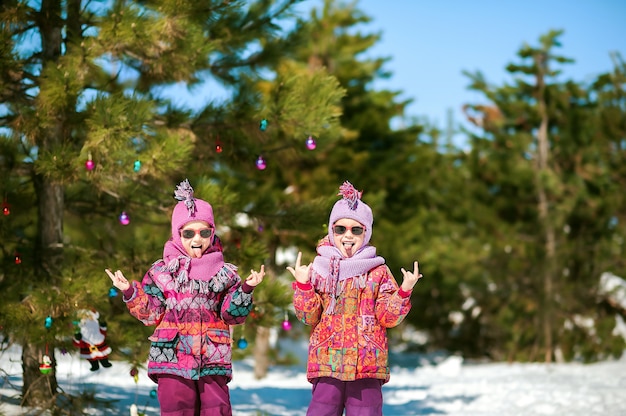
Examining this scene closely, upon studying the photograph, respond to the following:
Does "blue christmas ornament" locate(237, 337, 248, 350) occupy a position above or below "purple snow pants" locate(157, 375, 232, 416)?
above

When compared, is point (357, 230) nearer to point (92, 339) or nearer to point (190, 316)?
point (190, 316)

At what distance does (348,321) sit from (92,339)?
6.94ft

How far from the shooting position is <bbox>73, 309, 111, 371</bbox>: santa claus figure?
5434mm

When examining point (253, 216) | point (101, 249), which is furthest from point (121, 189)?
point (253, 216)

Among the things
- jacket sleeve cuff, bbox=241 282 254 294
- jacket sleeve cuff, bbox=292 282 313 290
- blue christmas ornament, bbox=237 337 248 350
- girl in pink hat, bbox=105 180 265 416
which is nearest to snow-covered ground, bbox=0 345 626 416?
blue christmas ornament, bbox=237 337 248 350

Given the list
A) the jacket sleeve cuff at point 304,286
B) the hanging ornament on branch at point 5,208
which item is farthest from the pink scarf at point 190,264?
the hanging ornament on branch at point 5,208

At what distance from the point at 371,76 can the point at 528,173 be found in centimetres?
332

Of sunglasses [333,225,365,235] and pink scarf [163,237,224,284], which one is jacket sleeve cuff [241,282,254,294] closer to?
pink scarf [163,237,224,284]

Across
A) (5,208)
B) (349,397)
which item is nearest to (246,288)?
(349,397)

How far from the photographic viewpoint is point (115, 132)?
5363mm

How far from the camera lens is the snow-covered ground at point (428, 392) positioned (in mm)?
7062

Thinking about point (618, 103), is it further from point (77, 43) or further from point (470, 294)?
point (77, 43)

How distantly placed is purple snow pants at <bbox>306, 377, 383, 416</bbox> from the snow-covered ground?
5.99ft

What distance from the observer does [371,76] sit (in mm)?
13086
